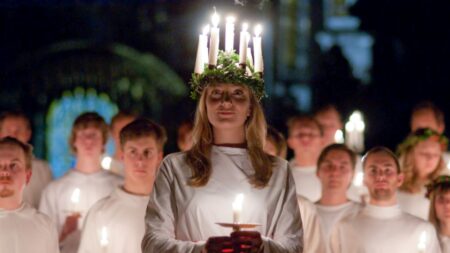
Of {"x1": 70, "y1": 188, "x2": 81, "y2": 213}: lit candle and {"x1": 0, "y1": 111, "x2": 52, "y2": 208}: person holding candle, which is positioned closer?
{"x1": 70, "y1": 188, "x2": 81, "y2": 213}: lit candle

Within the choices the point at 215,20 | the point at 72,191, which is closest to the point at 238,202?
the point at 215,20

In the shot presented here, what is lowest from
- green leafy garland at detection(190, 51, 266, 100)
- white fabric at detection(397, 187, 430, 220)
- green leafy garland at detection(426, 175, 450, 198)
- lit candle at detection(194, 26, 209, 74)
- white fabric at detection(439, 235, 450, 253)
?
white fabric at detection(439, 235, 450, 253)

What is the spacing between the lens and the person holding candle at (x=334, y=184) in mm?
12891

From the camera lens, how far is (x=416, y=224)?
12242mm

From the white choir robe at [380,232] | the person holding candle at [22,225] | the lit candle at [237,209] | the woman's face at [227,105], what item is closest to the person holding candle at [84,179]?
the person holding candle at [22,225]

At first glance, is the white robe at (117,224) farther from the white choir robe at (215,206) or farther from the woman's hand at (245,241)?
the woman's hand at (245,241)

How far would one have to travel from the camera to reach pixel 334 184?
42.5 feet

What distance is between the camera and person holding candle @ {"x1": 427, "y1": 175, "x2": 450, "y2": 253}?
12461 mm

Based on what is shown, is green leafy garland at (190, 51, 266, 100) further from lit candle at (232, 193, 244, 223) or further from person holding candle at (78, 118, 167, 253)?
person holding candle at (78, 118, 167, 253)

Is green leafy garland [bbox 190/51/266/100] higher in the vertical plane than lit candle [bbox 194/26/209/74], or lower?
lower

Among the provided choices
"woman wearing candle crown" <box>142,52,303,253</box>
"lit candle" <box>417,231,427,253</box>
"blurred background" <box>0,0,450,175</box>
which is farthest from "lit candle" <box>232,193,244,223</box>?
"blurred background" <box>0,0,450,175</box>

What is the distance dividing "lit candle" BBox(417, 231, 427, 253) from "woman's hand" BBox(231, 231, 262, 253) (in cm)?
336

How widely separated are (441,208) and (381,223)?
0.52m

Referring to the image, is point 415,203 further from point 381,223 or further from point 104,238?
point 104,238
